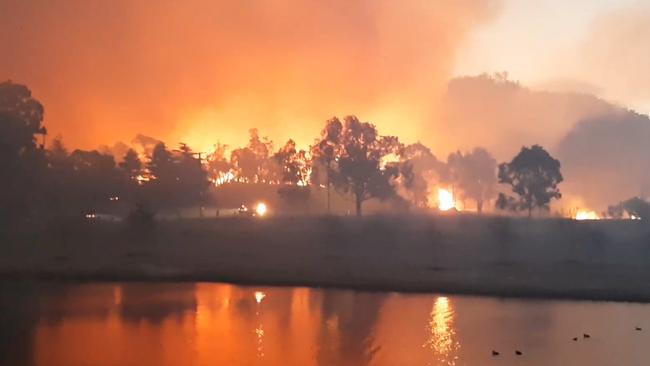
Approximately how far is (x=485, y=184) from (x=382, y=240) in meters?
67.3

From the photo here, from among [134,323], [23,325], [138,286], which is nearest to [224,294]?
[138,286]

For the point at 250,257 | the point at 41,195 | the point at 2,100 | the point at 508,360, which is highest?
the point at 2,100

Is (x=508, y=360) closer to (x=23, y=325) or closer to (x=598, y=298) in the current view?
(x=23, y=325)

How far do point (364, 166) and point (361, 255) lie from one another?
1338 inches

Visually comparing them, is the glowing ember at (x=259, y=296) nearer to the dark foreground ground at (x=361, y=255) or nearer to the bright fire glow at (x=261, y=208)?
the dark foreground ground at (x=361, y=255)

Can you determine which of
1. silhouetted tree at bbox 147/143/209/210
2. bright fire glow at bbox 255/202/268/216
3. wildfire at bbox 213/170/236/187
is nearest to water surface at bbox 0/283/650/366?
silhouetted tree at bbox 147/143/209/210

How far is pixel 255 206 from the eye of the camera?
136250mm

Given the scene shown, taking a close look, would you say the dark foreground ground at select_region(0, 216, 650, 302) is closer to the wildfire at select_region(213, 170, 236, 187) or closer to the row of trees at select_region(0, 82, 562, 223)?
the row of trees at select_region(0, 82, 562, 223)

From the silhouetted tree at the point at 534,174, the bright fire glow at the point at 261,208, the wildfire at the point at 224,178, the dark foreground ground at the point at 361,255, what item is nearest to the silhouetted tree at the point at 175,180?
the dark foreground ground at the point at 361,255

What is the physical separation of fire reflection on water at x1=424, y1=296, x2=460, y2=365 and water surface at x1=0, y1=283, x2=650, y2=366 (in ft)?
0.20

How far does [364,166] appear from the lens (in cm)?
11719

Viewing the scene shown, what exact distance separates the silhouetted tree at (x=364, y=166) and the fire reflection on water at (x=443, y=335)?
6415 centimetres

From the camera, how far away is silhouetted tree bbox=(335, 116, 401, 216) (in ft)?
384

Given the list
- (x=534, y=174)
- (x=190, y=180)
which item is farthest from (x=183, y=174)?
(x=534, y=174)
